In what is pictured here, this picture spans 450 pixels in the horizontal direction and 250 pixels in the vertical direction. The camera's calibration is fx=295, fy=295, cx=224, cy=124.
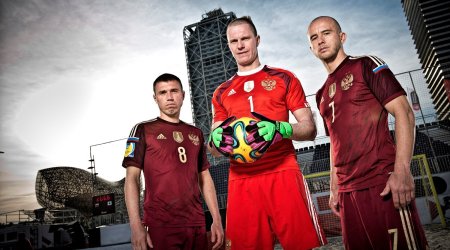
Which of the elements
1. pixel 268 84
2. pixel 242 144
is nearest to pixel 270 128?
pixel 242 144

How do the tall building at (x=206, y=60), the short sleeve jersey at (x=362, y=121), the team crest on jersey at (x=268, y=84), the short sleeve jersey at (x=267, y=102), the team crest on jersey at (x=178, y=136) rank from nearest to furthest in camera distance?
the short sleeve jersey at (x=362, y=121) → the short sleeve jersey at (x=267, y=102) → the team crest on jersey at (x=268, y=84) → the team crest on jersey at (x=178, y=136) → the tall building at (x=206, y=60)

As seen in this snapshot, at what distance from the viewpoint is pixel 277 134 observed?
6.98ft

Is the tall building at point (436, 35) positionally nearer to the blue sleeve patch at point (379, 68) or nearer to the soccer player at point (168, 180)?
the blue sleeve patch at point (379, 68)

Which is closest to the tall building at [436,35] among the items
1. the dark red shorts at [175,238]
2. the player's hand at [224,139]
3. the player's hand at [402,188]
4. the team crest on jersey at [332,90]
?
the team crest on jersey at [332,90]

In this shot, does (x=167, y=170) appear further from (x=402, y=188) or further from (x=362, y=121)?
(x=402, y=188)

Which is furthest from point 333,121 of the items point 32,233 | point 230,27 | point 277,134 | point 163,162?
point 32,233

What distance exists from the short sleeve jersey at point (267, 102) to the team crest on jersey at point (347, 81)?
0.35m

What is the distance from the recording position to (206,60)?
66.0 meters

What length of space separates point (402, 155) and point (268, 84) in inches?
48.4

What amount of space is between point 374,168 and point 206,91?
61.1m

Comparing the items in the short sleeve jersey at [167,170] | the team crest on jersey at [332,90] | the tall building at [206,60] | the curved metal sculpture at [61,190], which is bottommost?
the short sleeve jersey at [167,170]

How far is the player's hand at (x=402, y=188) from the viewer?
1.97m

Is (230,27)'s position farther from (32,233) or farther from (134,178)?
(32,233)

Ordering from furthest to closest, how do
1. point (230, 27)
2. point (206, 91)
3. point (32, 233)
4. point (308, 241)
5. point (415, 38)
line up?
point (415, 38), point (206, 91), point (32, 233), point (230, 27), point (308, 241)
